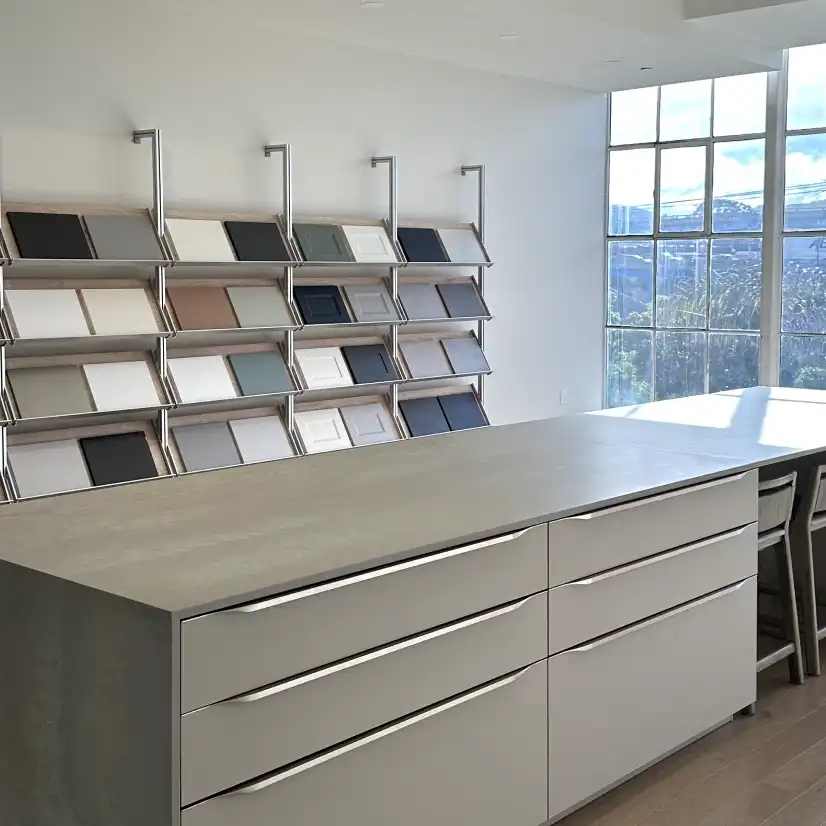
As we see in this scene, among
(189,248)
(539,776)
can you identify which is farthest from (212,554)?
(189,248)

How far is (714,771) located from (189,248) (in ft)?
13.0

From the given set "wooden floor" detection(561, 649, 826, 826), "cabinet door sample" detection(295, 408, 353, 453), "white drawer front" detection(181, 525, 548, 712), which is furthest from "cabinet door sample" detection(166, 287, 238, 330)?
"white drawer front" detection(181, 525, 548, 712)

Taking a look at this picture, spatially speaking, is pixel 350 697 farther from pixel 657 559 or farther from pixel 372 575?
pixel 657 559

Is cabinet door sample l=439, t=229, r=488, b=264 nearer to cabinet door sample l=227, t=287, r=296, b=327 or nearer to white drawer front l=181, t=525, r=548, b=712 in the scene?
cabinet door sample l=227, t=287, r=296, b=327

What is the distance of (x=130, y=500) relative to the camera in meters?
2.71

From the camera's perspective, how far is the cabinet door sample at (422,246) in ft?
23.7

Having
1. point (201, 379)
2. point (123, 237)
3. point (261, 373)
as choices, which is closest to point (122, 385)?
point (201, 379)

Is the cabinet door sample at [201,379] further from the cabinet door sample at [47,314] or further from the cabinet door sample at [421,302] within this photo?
the cabinet door sample at [421,302]

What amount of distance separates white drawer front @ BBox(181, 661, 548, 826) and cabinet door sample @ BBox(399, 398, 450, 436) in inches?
184

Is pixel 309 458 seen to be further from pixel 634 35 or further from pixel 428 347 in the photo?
pixel 634 35

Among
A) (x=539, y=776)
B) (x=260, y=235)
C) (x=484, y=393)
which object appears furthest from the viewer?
(x=484, y=393)

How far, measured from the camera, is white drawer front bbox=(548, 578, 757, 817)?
8.85 ft

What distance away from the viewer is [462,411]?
7633 mm

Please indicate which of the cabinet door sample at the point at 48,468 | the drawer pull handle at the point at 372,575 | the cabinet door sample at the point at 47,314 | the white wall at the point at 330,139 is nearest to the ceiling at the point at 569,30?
the white wall at the point at 330,139
